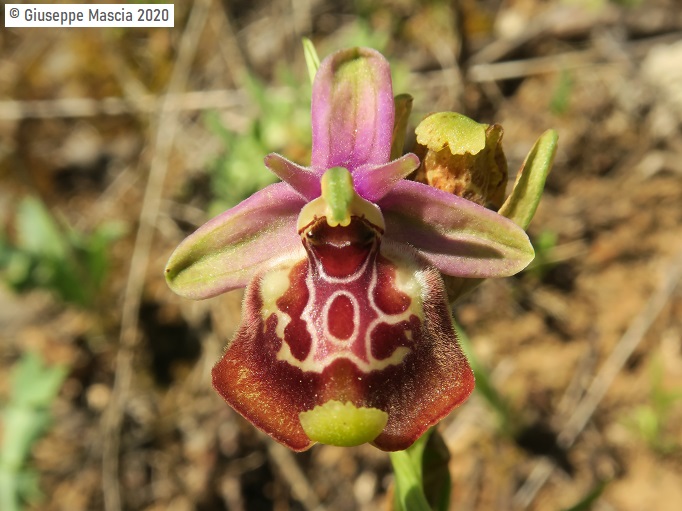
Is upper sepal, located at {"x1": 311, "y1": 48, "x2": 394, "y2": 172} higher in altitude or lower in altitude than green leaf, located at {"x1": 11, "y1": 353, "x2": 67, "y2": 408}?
higher

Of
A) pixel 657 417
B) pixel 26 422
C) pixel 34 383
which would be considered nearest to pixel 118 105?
pixel 34 383

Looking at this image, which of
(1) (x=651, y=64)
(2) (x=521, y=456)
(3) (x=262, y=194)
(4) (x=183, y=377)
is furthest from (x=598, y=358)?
(3) (x=262, y=194)

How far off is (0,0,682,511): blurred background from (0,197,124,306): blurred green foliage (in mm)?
12

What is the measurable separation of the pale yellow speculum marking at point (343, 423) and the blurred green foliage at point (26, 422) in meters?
2.17

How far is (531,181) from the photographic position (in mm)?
1685

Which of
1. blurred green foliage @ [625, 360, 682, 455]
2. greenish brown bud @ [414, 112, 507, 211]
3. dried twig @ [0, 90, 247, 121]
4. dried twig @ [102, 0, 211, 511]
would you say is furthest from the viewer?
dried twig @ [0, 90, 247, 121]

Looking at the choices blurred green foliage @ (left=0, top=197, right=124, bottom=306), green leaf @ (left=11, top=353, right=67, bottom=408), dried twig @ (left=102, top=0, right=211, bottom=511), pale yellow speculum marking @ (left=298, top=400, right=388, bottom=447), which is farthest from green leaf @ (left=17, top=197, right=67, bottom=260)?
pale yellow speculum marking @ (left=298, top=400, right=388, bottom=447)

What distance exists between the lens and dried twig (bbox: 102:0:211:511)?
360 centimetres

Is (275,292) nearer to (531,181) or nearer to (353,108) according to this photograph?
(353,108)

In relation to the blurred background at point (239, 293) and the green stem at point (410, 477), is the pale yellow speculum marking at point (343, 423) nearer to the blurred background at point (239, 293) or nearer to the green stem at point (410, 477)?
the green stem at point (410, 477)

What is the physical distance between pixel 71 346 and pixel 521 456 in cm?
235

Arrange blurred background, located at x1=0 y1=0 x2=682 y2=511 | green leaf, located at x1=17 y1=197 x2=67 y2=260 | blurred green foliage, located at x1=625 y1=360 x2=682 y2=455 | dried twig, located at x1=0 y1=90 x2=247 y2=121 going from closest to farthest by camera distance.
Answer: blurred green foliage, located at x1=625 y1=360 x2=682 y2=455
blurred background, located at x1=0 y1=0 x2=682 y2=511
green leaf, located at x1=17 y1=197 x2=67 y2=260
dried twig, located at x1=0 y1=90 x2=247 y2=121

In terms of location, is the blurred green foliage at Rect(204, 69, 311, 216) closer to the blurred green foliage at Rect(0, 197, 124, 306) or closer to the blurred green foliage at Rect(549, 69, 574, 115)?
the blurred green foliage at Rect(0, 197, 124, 306)

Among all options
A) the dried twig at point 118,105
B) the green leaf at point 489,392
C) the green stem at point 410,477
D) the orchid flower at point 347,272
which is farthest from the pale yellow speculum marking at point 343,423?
the dried twig at point 118,105
